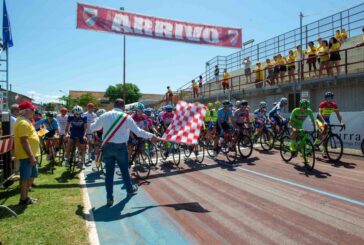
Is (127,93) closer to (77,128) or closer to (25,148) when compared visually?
(77,128)

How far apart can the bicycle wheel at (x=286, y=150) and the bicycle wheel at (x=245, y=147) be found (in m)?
1.13

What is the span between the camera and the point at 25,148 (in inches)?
257

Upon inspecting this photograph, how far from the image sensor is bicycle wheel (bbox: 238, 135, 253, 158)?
1201cm

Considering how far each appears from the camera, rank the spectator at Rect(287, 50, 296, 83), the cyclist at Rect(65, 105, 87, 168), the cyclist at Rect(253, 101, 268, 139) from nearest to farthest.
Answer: the cyclist at Rect(65, 105, 87, 168), the cyclist at Rect(253, 101, 268, 139), the spectator at Rect(287, 50, 296, 83)

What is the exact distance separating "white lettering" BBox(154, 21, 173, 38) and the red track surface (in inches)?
293

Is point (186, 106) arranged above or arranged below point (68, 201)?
above

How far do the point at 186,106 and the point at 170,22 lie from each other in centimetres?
895

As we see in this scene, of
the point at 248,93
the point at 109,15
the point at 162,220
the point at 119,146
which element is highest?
the point at 109,15

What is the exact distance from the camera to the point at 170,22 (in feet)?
51.7

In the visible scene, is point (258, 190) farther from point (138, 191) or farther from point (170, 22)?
point (170, 22)

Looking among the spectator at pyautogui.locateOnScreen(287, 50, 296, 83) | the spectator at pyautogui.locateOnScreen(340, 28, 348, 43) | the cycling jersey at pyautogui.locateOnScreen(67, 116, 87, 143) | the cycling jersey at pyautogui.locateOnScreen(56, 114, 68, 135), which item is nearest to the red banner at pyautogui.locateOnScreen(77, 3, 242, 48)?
the spectator at pyautogui.locateOnScreen(287, 50, 296, 83)

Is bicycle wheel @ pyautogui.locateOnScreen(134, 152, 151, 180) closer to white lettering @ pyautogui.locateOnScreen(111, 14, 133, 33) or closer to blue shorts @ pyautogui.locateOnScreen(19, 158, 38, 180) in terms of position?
blue shorts @ pyautogui.locateOnScreen(19, 158, 38, 180)

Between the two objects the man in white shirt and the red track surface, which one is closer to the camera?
the red track surface

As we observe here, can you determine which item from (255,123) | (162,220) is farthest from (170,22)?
(162,220)
